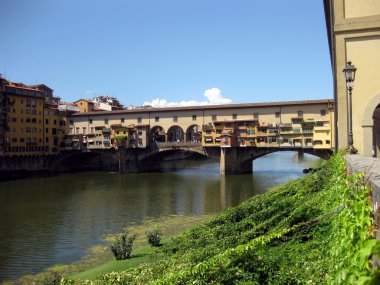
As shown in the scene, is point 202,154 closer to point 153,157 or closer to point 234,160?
point 234,160

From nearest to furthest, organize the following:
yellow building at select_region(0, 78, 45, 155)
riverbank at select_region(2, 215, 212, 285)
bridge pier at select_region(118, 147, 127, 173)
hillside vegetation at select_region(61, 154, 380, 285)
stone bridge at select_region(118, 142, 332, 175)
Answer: hillside vegetation at select_region(61, 154, 380, 285)
riverbank at select_region(2, 215, 212, 285)
stone bridge at select_region(118, 142, 332, 175)
yellow building at select_region(0, 78, 45, 155)
bridge pier at select_region(118, 147, 127, 173)

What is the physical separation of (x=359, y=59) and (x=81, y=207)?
A: 2677 centimetres

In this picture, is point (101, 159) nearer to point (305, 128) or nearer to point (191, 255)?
point (305, 128)

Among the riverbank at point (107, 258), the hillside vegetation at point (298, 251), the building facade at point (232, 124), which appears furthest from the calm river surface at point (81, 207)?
the hillside vegetation at point (298, 251)

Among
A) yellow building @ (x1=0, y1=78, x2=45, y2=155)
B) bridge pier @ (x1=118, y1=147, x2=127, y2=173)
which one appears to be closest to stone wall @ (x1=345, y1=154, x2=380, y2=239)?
bridge pier @ (x1=118, y1=147, x2=127, y2=173)

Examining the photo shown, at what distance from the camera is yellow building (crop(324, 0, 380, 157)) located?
14031 millimetres

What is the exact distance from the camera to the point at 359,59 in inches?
565

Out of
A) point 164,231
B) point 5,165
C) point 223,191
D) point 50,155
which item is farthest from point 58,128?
point 164,231

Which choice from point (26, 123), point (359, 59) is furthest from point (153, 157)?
point (359, 59)

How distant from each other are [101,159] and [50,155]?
11154mm

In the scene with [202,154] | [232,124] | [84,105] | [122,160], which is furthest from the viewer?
[84,105]

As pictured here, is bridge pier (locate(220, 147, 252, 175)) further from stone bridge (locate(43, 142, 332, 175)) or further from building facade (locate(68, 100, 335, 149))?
building facade (locate(68, 100, 335, 149))

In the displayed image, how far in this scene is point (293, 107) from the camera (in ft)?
191

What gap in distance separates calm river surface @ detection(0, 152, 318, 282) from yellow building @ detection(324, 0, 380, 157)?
1482cm
